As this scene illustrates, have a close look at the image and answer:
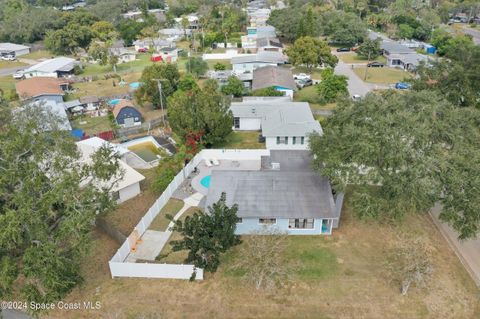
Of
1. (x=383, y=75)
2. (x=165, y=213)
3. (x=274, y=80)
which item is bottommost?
(x=165, y=213)

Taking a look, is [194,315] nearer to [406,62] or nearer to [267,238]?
[267,238]

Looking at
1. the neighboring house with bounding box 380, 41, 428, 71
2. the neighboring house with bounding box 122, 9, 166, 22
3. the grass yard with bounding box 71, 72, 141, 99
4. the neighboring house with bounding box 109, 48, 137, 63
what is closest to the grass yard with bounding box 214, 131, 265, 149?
the grass yard with bounding box 71, 72, 141, 99

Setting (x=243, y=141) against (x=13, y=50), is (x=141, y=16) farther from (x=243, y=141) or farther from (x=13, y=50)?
(x=243, y=141)

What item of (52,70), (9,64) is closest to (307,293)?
(52,70)

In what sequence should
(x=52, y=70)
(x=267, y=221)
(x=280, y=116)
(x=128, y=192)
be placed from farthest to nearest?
(x=52, y=70), (x=280, y=116), (x=128, y=192), (x=267, y=221)

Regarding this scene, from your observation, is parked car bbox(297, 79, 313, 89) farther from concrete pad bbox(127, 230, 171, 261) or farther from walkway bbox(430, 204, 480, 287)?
concrete pad bbox(127, 230, 171, 261)

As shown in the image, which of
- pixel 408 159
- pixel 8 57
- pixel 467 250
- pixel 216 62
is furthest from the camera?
pixel 8 57

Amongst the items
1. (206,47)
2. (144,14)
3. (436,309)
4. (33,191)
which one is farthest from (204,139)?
(144,14)
